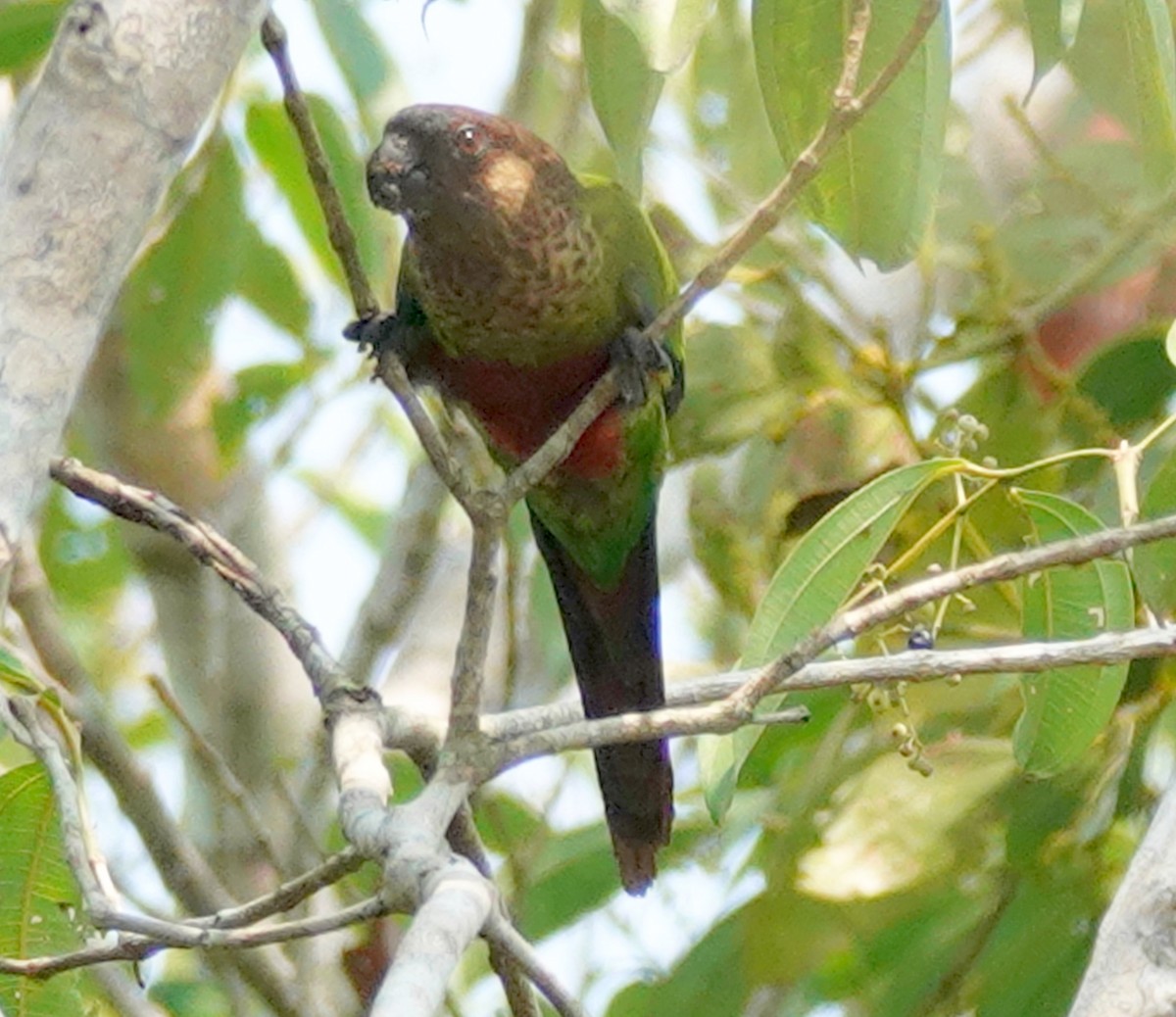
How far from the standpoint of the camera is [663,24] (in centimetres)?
146

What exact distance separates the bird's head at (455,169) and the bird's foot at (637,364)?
0.18 m

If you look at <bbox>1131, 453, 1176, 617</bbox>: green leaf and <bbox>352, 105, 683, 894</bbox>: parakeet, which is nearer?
<bbox>1131, 453, 1176, 617</bbox>: green leaf

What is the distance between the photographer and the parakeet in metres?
2.14

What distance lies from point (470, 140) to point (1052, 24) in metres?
0.79

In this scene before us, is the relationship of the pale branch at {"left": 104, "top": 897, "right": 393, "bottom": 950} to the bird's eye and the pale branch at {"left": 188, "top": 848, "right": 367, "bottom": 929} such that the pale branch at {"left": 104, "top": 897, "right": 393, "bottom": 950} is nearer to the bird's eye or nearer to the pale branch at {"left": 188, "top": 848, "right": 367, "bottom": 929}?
the pale branch at {"left": 188, "top": 848, "right": 367, "bottom": 929}

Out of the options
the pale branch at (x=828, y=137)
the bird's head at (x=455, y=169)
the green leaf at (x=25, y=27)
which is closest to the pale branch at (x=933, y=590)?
the pale branch at (x=828, y=137)

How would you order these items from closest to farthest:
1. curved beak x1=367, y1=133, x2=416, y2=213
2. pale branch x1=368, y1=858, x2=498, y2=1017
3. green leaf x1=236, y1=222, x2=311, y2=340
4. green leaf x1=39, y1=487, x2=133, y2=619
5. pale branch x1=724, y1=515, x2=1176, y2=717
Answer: pale branch x1=368, y1=858, x2=498, y2=1017
pale branch x1=724, y1=515, x2=1176, y2=717
curved beak x1=367, y1=133, x2=416, y2=213
green leaf x1=236, y1=222, x2=311, y2=340
green leaf x1=39, y1=487, x2=133, y2=619

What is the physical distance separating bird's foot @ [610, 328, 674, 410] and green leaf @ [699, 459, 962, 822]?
1.77ft

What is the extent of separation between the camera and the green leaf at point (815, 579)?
157 cm

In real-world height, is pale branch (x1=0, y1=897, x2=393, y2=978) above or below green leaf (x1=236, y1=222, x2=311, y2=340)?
below

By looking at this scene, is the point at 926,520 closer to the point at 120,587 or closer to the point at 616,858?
the point at 616,858

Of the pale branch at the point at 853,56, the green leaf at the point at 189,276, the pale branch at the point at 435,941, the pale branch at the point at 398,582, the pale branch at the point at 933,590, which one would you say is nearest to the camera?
the pale branch at the point at 435,941

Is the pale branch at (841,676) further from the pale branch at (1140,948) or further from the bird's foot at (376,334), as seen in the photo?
the bird's foot at (376,334)

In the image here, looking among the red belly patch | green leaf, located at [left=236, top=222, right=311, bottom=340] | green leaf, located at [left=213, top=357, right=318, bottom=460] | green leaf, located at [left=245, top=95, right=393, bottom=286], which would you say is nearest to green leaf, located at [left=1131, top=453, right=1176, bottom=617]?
the red belly patch
